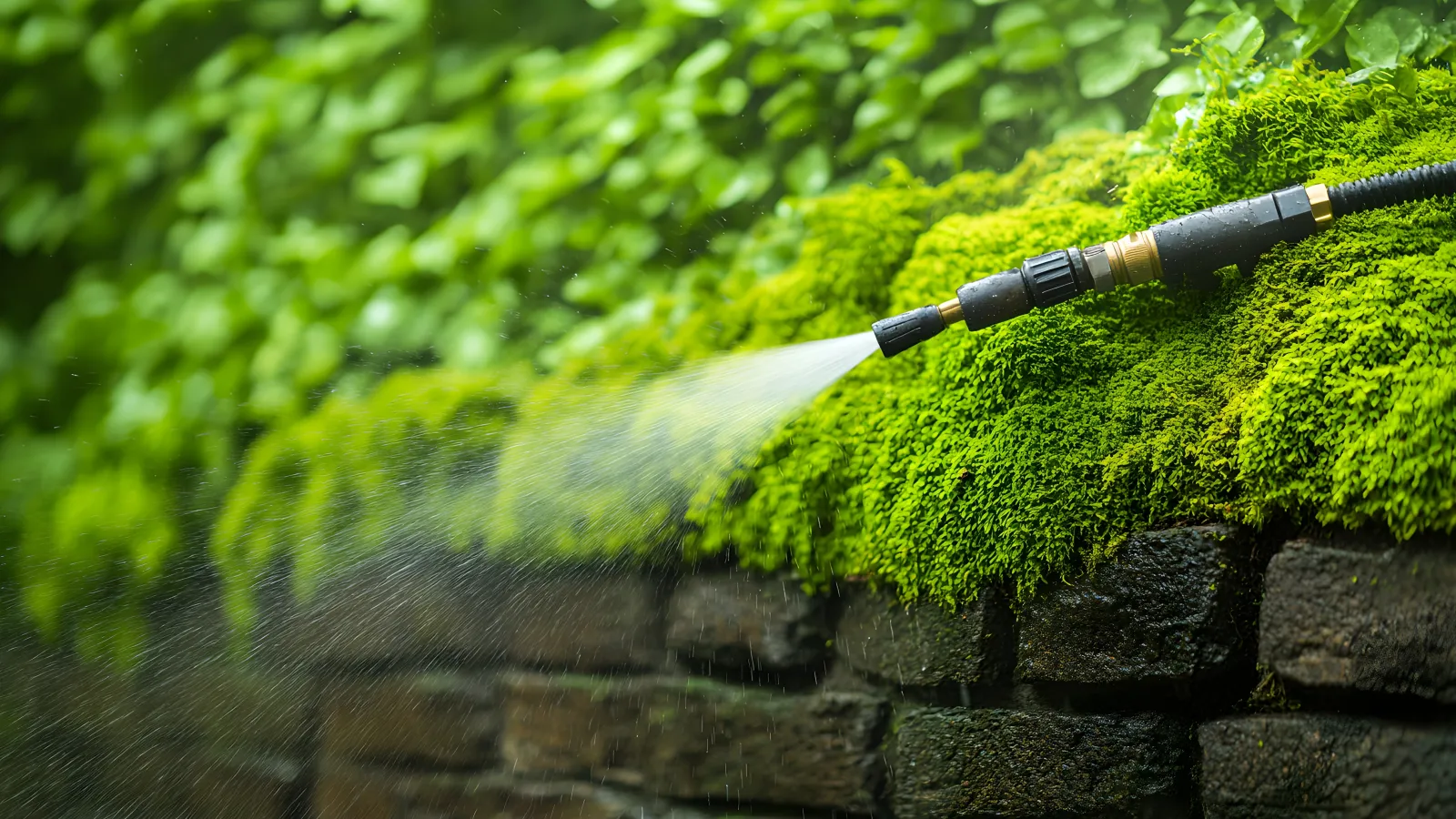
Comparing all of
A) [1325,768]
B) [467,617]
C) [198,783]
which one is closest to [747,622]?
[467,617]

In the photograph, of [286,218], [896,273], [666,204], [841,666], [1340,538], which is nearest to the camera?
[1340,538]

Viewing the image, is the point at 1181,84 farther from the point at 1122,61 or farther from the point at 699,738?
the point at 699,738

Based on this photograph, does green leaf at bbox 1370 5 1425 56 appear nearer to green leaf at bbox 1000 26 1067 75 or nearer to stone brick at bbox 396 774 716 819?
green leaf at bbox 1000 26 1067 75

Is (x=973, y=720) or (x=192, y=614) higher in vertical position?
(x=973, y=720)

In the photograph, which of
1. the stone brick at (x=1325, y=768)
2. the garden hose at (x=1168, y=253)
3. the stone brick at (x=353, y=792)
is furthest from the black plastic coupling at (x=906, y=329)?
the stone brick at (x=353, y=792)

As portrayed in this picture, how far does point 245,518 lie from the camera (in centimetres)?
201

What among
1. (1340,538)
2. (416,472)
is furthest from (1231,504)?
(416,472)

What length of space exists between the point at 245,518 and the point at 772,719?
4.26 ft

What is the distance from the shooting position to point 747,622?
1520mm

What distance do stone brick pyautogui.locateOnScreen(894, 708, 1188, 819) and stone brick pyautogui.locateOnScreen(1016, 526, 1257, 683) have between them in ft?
0.23

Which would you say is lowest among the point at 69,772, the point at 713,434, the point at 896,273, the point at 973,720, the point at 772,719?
the point at 69,772

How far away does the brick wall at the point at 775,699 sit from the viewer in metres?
0.95

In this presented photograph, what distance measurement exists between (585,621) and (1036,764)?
822 mm

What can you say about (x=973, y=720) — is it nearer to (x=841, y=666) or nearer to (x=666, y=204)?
(x=841, y=666)
